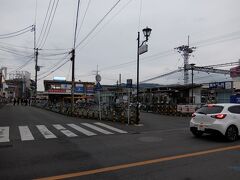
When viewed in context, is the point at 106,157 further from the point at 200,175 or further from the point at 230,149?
the point at 230,149

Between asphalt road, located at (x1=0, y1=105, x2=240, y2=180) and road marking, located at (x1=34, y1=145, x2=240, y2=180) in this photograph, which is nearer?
road marking, located at (x1=34, y1=145, x2=240, y2=180)

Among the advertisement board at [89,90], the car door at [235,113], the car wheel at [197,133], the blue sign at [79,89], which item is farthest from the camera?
the advertisement board at [89,90]

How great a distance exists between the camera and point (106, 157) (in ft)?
28.4

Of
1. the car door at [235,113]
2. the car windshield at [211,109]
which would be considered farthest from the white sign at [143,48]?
the car door at [235,113]

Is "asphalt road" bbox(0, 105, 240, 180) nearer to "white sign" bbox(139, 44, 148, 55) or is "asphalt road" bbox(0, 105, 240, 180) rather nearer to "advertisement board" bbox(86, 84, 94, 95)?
"white sign" bbox(139, 44, 148, 55)

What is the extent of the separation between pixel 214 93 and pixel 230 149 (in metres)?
37.4

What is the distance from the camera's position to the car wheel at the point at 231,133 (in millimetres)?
11930

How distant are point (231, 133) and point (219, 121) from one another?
78 centimetres

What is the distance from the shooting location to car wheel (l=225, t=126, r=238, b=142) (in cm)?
1193

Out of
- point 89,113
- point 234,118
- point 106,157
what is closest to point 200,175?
point 106,157

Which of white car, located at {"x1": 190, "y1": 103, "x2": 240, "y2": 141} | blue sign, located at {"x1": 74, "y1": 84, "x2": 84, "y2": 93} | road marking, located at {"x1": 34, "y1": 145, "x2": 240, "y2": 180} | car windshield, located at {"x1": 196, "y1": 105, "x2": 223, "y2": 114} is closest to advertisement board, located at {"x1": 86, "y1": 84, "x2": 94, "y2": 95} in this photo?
blue sign, located at {"x1": 74, "y1": 84, "x2": 84, "y2": 93}

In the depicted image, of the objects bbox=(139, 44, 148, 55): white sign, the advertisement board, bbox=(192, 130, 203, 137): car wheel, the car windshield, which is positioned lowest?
bbox=(192, 130, 203, 137): car wheel

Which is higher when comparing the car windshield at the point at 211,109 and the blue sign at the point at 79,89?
the blue sign at the point at 79,89

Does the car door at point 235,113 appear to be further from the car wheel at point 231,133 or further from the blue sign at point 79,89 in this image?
the blue sign at point 79,89
